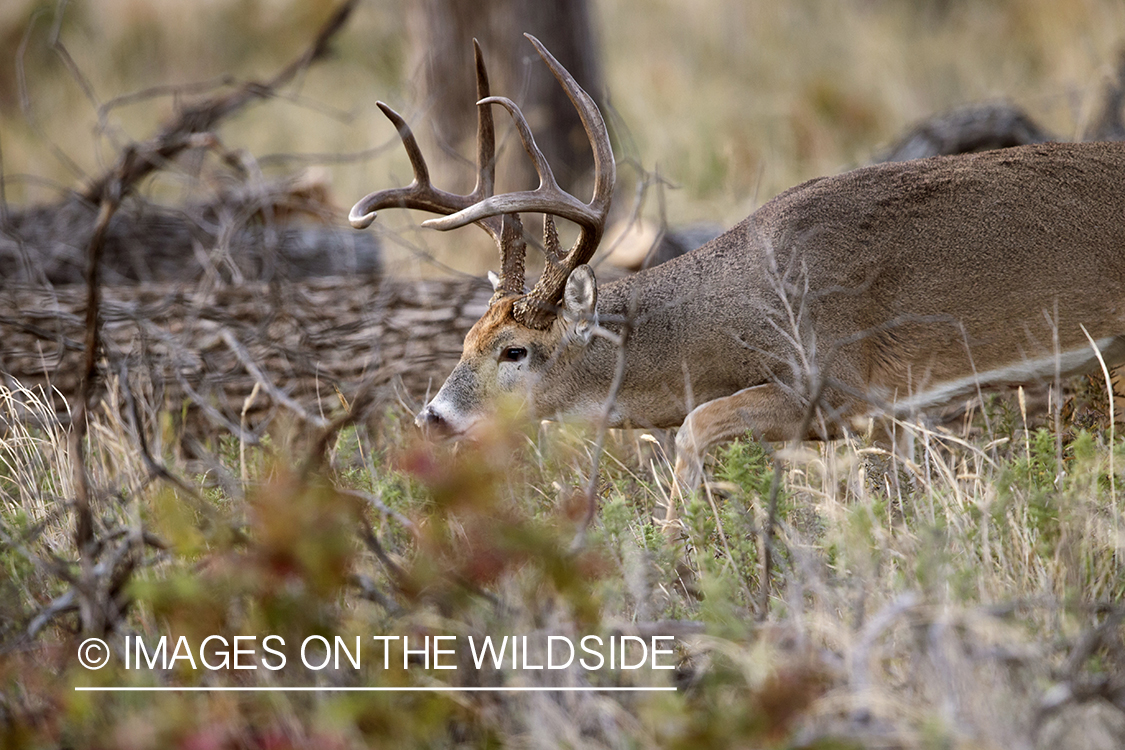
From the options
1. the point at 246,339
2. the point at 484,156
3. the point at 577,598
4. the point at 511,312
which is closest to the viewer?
the point at 577,598

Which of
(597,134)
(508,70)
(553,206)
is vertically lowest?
(553,206)

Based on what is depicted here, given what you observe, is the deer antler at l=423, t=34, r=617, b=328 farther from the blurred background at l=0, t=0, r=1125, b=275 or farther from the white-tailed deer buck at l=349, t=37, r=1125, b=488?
the blurred background at l=0, t=0, r=1125, b=275

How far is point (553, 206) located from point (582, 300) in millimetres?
564

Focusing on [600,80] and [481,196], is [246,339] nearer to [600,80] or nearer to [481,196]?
[481,196]

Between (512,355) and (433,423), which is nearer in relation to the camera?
(433,423)

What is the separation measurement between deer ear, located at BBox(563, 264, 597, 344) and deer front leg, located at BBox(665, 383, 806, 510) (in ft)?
2.12

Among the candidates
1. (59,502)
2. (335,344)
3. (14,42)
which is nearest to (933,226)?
(335,344)

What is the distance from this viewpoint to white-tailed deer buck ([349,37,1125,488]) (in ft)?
15.1

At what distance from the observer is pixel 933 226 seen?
4.69 meters

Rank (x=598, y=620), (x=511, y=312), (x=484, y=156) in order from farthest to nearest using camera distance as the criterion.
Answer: (x=484, y=156) < (x=511, y=312) < (x=598, y=620)

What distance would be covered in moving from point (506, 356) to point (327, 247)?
4.38 metres

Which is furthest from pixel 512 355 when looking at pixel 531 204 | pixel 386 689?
pixel 386 689

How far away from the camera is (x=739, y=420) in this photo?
4703 millimetres

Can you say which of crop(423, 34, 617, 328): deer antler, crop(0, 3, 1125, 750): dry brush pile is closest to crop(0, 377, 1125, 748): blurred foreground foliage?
crop(0, 3, 1125, 750): dry brush pile
